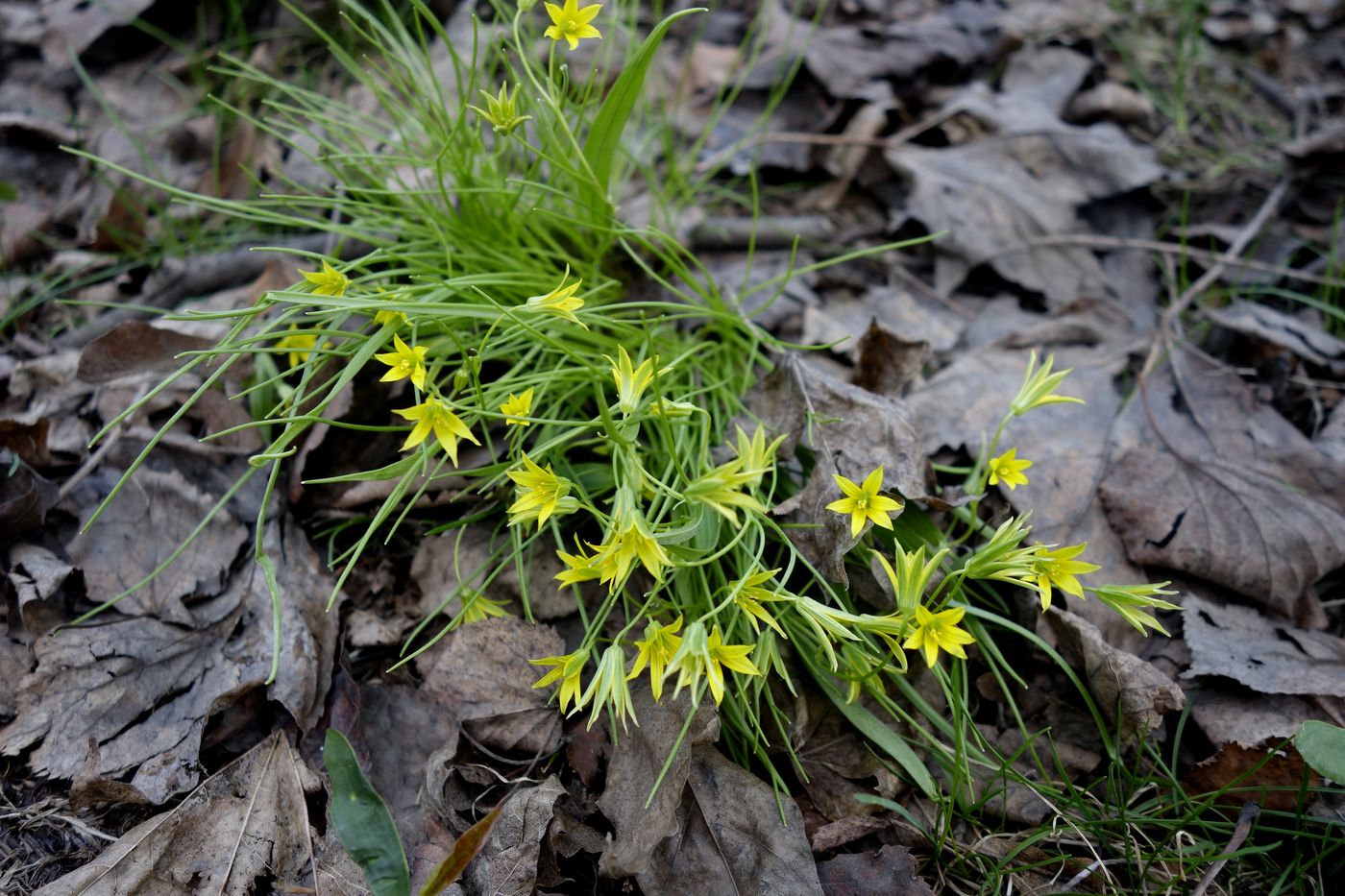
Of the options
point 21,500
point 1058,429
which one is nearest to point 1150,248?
point 1058,429

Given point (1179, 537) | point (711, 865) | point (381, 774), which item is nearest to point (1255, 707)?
point (1179, 537)

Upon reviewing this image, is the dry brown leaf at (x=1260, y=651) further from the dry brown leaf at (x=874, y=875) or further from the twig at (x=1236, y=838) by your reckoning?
the dry brown leaf at (x=874, y=875)

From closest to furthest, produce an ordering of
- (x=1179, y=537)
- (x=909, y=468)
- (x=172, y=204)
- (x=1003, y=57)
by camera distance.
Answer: (x=909, y=468) → (x=1179, y=537) → (x=172, y=204) → (x=1003, y=57)

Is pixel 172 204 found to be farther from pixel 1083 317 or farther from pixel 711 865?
pixel 1083 317

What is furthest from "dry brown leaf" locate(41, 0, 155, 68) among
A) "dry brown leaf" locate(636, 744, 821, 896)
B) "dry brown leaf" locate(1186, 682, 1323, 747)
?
"dry brown leaf" locate(1186, 682, 1323, 747)

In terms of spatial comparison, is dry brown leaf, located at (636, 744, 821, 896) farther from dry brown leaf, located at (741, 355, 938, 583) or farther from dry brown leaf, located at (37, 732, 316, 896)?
dry brown leaf, located at (37, 732, 316, 896)

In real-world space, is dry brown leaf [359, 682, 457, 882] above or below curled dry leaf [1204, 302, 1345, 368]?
below
